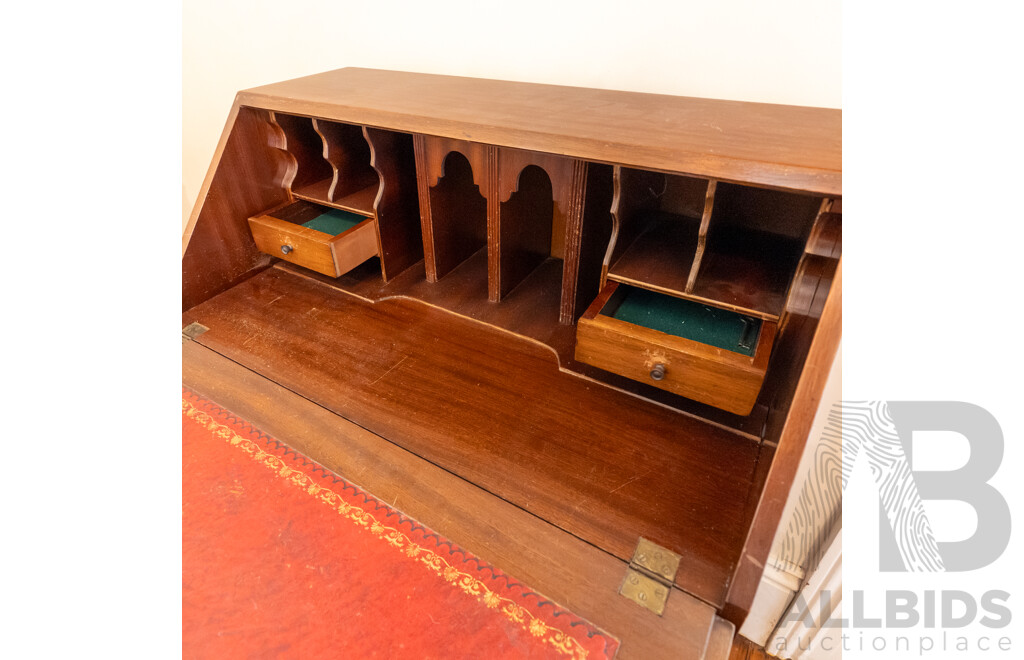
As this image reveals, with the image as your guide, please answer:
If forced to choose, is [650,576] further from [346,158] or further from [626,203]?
[346,158]

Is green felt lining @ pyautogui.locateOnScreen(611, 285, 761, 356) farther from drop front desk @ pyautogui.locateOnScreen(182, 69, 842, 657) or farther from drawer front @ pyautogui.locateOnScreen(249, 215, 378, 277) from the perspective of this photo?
drawer front @ pyautogui.locateOnScreen(249, 215, 378, 277)

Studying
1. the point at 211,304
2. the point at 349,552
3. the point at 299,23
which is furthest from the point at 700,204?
the point at 299,23

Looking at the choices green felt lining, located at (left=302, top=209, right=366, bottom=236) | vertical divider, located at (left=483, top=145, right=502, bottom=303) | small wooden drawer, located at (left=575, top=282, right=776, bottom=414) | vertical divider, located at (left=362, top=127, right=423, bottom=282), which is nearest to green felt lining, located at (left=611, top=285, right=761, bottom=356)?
small wooden drawer, located at (left=575, top=282, right=776, bottom=414)

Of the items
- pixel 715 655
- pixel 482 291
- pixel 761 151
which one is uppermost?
pixel 761 151

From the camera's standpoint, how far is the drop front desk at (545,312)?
72 cm

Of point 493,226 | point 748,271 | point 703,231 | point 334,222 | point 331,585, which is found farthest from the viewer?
point 334,222

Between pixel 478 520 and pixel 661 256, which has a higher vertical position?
pixel 661 256

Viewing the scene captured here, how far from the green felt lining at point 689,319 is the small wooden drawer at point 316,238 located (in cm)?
65

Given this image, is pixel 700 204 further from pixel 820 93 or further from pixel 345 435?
pixel 345 435

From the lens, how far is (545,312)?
1.20 metres

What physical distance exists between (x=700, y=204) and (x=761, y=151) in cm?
42

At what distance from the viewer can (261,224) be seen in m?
1.26

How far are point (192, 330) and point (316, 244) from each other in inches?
13.7

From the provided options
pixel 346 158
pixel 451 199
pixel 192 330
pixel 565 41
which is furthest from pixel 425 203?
pixel 192 330
